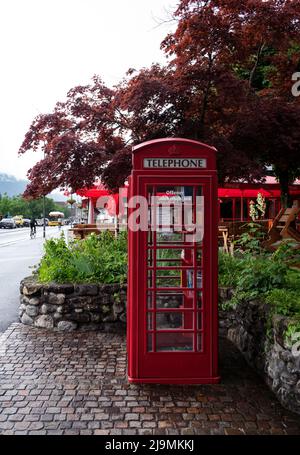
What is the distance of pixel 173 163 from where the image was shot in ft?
13.5

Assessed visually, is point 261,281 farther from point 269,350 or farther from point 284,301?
point 269,350

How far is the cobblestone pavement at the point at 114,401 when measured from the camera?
3.38 metres

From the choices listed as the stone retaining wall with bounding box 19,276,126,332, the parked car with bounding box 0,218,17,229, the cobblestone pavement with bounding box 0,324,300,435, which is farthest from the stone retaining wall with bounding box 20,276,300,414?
the parked car with bounding box 0,218,17,229

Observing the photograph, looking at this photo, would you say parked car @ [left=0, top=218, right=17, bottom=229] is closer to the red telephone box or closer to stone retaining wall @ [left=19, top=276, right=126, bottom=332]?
stone retaining wall @ [left=19, top=276, right=126, bottom=332]

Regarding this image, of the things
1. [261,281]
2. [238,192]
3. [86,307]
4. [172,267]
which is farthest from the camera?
[238,192]

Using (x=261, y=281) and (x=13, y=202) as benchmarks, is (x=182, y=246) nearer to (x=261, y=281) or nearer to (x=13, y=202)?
(x=261, y=281)

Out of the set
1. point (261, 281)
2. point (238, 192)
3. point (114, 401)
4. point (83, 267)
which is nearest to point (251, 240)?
point (261, 281)

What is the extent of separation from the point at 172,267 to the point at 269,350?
4.18 feet

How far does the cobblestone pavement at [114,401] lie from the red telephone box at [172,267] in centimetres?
22

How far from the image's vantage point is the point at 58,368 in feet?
15.4

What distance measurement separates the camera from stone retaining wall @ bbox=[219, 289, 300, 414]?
366cm

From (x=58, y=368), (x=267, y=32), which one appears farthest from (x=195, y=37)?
(x=58, y=368)

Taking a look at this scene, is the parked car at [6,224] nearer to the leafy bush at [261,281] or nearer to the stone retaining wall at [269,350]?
the stone retaining wall at [269,350]
